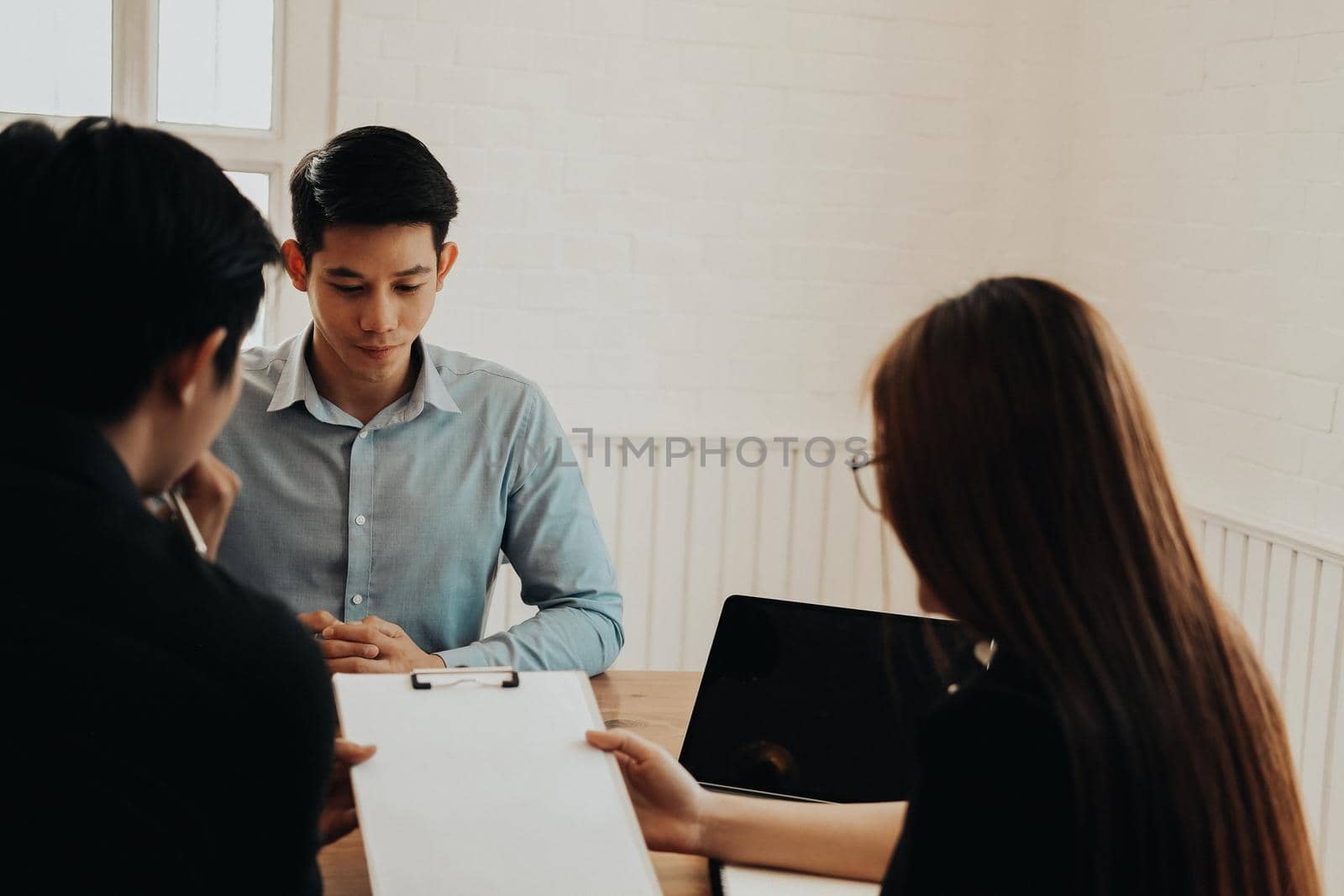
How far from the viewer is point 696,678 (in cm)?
184

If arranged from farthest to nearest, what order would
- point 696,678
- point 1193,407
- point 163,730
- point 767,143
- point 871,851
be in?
point 767,143
point 1193,407
point 696,678
point 871,851
point 163,730

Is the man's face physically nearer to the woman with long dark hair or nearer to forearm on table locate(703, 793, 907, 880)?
forearm on table locate(703, 793, 907, 880)

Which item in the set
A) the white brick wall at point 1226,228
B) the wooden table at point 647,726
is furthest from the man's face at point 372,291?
the white brick wall at point 1226,228

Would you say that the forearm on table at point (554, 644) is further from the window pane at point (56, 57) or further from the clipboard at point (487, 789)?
the window pane at point (56, 57)

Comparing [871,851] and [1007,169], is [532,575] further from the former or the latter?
[1007,169]

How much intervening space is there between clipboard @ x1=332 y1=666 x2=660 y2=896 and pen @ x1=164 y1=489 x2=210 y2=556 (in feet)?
0.61

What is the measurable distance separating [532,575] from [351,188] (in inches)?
24.3

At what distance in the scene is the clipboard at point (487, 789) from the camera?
984mm

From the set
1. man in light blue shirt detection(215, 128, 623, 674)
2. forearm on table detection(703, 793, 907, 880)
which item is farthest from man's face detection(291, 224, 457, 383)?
forearm on table detection(703, 793, 907, 880)

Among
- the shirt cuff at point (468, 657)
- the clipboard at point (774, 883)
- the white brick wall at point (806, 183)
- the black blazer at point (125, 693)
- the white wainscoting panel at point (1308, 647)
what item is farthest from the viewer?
the white brick wall at point (806, 183)

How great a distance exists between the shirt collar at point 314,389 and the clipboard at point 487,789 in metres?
0.76

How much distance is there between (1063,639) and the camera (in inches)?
32.9

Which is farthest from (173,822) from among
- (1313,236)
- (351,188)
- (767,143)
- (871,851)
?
(767,143)

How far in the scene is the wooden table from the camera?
1205 mm
